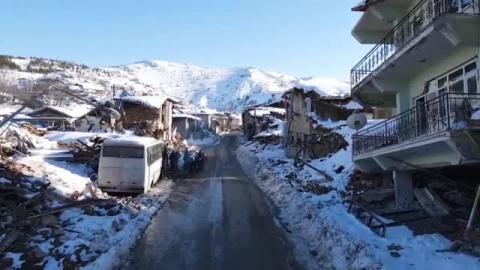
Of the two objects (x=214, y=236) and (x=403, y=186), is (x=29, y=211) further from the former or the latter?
(x=403, y=186)

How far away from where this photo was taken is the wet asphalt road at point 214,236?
37.2ft

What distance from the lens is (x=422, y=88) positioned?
1822cm

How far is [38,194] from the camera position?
15.6m

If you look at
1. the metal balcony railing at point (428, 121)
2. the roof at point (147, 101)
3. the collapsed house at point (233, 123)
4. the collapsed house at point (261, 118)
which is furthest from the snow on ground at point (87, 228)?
the collapsed house at point (233, 123)

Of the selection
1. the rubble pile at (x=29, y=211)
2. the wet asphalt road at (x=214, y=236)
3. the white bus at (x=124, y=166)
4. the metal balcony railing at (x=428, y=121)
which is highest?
the metal balcony railing at (x=428, y=121)

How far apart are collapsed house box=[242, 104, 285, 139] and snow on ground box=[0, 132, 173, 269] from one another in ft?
148

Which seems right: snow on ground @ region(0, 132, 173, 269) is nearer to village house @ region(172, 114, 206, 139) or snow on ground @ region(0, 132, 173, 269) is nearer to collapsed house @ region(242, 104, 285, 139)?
collapsed house @ region(242, 104, 285, 139)

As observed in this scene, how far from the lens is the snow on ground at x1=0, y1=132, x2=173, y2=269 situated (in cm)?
1063

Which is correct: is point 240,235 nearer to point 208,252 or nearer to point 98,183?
point 208,252

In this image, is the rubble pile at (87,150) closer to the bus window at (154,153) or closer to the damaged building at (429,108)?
the bus window at (154,153)

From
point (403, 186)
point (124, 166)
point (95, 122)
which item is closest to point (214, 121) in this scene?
point (95, 122)

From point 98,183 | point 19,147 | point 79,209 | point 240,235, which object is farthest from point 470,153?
point 19,147

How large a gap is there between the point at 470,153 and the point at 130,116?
43.6 metres

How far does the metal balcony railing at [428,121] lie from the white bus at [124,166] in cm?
977
